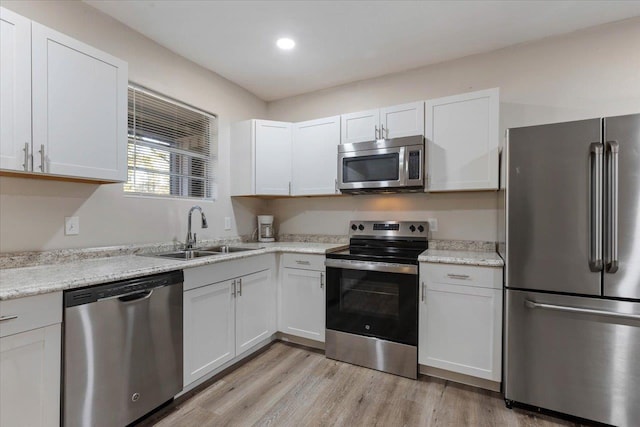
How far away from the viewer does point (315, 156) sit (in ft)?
10.3

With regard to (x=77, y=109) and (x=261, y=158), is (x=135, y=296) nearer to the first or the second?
(x=77, y=109)

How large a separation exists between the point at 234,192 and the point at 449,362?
8.18 ft

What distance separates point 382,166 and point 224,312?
1.78 meters

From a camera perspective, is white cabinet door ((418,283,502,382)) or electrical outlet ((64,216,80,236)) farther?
white cabinet door ((418,283,502,382))

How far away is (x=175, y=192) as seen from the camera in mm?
2740

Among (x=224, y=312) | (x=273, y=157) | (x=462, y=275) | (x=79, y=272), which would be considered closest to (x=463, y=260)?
(x=462, y=275)

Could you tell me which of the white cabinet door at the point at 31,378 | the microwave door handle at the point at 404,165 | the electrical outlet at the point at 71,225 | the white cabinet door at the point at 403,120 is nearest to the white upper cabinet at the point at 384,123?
the white cabinet door at the point at 403,120

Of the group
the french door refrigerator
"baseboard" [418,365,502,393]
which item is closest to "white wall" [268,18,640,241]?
the french door refrigerator

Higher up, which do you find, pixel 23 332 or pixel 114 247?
pixel 114 247

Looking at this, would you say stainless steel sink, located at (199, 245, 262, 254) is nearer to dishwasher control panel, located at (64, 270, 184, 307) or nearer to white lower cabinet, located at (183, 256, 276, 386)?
white lower cabinet, located at (183, 256, 276, 386)

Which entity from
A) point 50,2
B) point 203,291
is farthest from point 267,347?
point 50,2

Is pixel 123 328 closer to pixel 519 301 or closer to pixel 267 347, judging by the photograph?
pixel 267 347

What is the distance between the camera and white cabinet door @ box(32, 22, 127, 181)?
1.57 m

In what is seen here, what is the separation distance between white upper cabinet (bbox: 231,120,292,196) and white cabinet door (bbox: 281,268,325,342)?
914 millimetres
